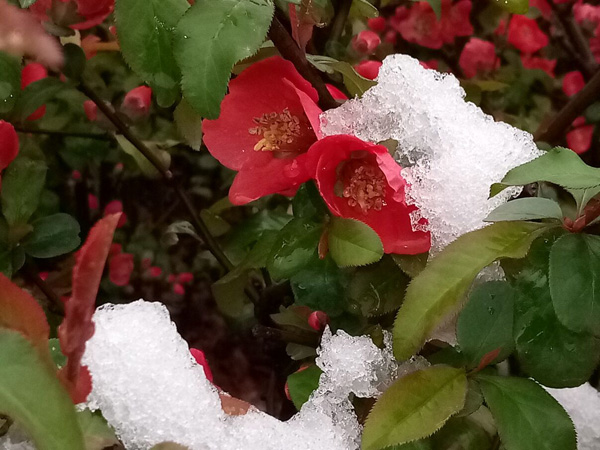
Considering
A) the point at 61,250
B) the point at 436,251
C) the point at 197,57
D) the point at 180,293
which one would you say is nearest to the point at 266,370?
the point at 180,293

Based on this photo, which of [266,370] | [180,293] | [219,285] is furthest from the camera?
[180,293]

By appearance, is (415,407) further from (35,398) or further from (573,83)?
(573,83)

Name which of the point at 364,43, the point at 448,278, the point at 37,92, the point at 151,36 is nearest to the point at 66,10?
the point at 37,92

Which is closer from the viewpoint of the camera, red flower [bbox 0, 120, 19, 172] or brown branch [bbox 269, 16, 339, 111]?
brown branch [bbox 269, 16, 339, 111]

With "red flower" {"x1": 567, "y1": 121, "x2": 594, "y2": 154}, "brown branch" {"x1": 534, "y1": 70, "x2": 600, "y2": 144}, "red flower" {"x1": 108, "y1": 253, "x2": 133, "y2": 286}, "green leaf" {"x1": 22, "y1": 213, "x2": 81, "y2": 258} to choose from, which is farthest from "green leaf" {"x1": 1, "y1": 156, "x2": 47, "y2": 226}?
"red flower" {"x1": 567, "y1": 121, "x2": 594, "y2": 154}

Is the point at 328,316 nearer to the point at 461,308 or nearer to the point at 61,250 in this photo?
the point at 461,308

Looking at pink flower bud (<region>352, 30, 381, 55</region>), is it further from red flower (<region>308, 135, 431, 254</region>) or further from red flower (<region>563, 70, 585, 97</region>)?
red flower (<region>563, 70, 585, 97</region>)
